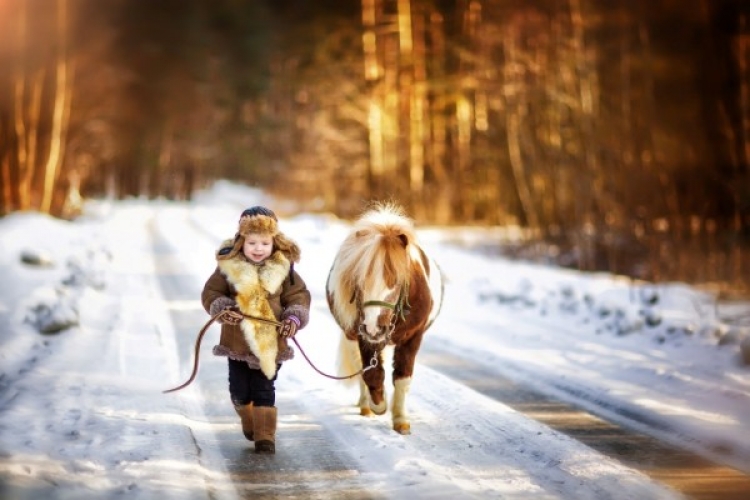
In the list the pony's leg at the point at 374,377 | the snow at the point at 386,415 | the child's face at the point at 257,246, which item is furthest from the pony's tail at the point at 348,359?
the child's face at the point at 257,246

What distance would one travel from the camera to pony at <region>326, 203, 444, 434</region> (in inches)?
209

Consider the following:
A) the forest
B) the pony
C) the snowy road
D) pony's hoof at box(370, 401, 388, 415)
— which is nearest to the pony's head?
→ the pony

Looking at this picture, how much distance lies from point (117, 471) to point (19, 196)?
21898 mm

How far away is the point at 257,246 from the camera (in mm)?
5156

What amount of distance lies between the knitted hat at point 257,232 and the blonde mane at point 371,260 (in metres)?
0.47

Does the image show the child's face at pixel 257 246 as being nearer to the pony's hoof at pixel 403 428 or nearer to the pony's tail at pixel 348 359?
the pony's tail at pixel 348 359

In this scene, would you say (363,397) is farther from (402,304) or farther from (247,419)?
(247,419)

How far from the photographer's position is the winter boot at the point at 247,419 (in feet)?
17.3

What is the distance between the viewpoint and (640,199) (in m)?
15.5

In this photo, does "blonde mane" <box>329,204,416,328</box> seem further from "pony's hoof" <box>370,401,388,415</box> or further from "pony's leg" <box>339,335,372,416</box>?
"pony's hoof" <box>370,401,388,415</box>

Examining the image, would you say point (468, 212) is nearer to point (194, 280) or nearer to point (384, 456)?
point (194, 280)

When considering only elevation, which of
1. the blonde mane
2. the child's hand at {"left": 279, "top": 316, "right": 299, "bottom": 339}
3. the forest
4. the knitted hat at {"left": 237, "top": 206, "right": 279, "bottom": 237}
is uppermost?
the forest

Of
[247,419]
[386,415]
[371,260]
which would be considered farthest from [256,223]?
[386,415]

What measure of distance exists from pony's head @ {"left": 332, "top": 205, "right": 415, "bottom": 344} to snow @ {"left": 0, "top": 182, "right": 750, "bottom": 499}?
83 centimetres
